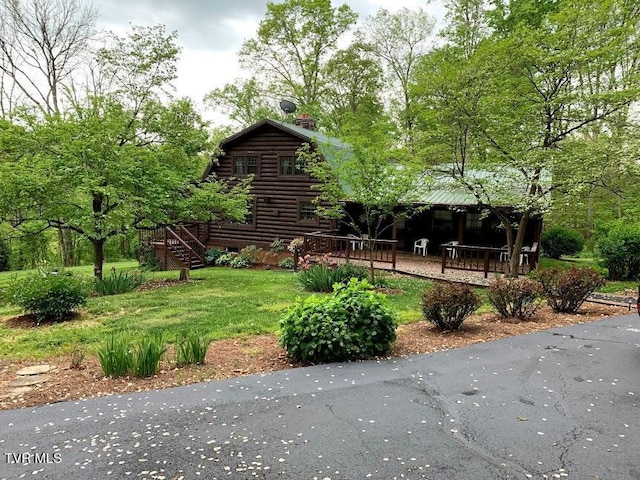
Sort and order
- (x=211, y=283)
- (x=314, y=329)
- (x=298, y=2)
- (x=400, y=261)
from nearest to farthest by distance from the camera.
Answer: (x=314, y=329)
(x=211, y=283)
(x=400, y=261)
(x=298, y=2)

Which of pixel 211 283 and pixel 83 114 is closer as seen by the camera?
pixel 83 114

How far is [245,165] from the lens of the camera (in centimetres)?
2044

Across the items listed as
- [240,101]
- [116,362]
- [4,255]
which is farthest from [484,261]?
[4,255]

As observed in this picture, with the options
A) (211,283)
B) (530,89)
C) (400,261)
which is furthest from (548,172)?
(211,283)

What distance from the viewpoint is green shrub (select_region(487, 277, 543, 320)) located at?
782 cm

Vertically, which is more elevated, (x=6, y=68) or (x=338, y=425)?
(x=6, y=68)

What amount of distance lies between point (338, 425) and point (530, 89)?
11.2 metres

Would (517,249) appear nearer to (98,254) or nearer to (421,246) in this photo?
(421,246)

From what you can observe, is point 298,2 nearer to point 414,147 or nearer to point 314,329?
point 414,147

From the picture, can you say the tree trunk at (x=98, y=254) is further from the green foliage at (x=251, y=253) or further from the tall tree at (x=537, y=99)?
the tall tree at (x=537, y=99)

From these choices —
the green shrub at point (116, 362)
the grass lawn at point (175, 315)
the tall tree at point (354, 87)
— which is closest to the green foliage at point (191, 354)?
the green shrub at point (116, 362)

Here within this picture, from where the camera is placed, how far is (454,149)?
501 inches

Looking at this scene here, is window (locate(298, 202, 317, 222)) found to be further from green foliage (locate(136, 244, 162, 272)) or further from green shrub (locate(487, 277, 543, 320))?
A: green shrub (locate(487, 277, 543, 320))

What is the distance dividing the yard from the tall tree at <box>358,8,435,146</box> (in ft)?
71.1
